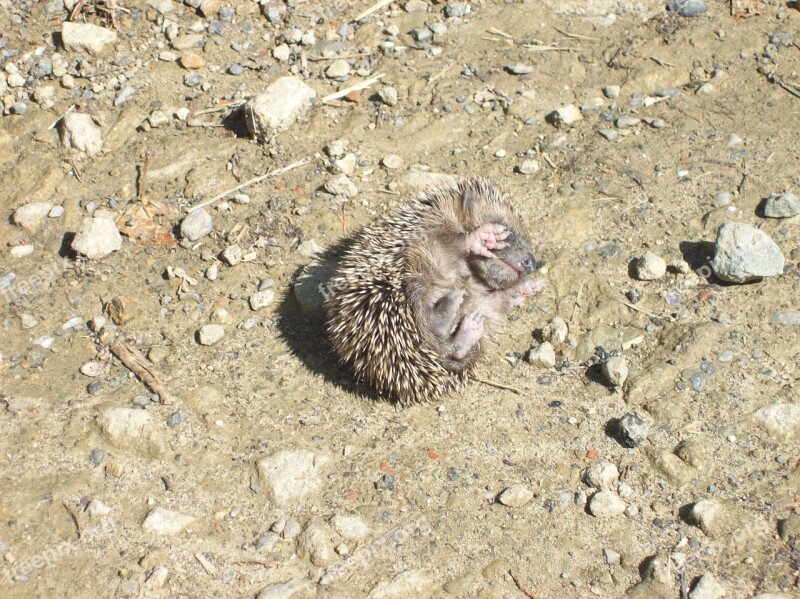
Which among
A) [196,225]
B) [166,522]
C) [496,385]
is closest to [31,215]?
[196,225]

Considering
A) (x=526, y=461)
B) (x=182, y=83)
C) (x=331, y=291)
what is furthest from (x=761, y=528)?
(x=182, y=83)

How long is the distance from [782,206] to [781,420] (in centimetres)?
176

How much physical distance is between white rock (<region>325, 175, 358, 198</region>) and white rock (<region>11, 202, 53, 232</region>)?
2286 millimetres

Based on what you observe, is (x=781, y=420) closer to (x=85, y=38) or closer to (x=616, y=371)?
(x=616, y=371)

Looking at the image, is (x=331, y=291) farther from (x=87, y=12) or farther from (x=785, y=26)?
(x=785, y=26)

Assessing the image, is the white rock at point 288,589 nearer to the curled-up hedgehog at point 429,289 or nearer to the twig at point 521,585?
the twig at point 521,585

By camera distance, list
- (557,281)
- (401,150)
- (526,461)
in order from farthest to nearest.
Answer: (401,150), (557,281), (526,461)

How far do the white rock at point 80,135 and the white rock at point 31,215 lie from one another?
65cm

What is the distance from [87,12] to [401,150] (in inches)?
135

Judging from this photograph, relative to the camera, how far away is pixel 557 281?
5.61 meters

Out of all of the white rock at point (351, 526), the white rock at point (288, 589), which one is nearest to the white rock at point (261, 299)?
the white rock at point (351, 526)

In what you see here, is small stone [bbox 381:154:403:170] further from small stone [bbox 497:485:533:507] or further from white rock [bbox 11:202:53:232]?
small stone [bbox 497:485:533:507]

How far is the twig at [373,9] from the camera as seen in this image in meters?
7.23

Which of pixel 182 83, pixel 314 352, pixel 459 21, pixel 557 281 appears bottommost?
pixel 314 352
